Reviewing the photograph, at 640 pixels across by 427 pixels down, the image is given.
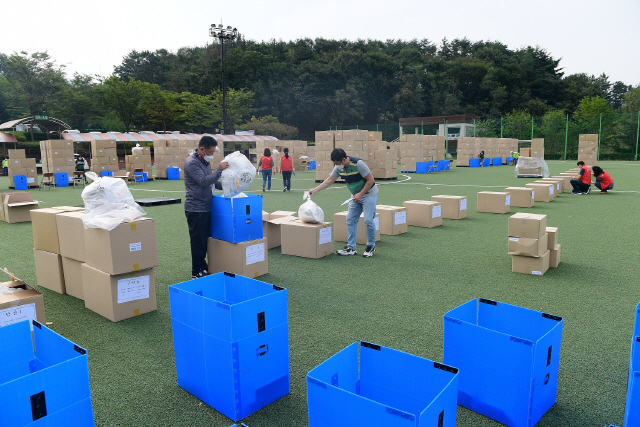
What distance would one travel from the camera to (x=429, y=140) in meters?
23.0

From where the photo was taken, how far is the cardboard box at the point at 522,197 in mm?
10492

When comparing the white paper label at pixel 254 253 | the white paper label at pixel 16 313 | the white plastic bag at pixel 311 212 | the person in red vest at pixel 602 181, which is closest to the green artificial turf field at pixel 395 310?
the white paper label at pixel 254 253

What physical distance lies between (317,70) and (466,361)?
5836 centimetres

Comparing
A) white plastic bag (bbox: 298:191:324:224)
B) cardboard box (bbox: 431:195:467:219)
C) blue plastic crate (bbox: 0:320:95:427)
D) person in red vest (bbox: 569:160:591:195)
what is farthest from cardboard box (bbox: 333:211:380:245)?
person in red vest (bbox: 569:160:591:195)

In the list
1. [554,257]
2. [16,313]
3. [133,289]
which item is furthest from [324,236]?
[16,313]

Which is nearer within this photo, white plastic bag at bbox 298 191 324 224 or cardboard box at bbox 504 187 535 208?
white plastic bag at bbox 298 191 324 224

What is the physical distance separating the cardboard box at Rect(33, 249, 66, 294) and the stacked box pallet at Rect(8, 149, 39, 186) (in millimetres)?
14862

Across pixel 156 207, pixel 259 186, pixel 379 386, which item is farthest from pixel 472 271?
pixel 259 186

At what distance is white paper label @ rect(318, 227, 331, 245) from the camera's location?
614 cm

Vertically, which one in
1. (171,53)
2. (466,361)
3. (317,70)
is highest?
(171,53)

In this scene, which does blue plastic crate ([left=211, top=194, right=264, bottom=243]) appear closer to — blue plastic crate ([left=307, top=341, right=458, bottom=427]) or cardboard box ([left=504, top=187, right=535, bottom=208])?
blue plastic crate ([left=307, top=341, right=458, bottom=427])

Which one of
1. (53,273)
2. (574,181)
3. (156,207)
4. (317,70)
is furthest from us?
(317,70)

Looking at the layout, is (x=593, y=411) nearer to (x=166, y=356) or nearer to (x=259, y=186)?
(x=166, y=356)

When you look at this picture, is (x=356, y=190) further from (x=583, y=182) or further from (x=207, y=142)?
(x=583, y=182)
